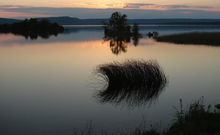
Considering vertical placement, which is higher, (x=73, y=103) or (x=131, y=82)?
(x=131, y=82)

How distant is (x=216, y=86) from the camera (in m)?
13.0

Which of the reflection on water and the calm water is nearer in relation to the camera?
the calm water

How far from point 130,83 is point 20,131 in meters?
5.38

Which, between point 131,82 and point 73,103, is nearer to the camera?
point 73,103

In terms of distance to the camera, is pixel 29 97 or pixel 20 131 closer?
pixel 20 131

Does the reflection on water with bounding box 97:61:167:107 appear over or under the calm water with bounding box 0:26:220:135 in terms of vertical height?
over

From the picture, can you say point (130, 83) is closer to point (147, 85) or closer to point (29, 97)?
point (147, 85)

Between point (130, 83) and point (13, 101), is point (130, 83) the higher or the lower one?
the higher one

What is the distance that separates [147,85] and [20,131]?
5.96m

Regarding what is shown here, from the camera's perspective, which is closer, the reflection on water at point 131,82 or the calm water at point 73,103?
the calm water at point 73,103

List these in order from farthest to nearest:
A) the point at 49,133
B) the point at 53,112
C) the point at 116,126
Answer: the point at 53,112 → the point at 116,126 → the point at 49,133

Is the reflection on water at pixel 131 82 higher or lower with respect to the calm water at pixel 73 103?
higher

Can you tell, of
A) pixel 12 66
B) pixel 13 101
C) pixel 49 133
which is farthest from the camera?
pixel 12 66

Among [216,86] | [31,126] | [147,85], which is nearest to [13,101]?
[31,126]
